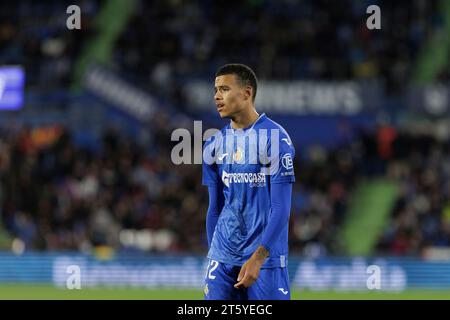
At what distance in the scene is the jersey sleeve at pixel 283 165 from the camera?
22.9ft

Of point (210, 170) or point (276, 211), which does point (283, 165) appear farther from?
point (210, 170)

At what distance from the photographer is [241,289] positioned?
7168 mm

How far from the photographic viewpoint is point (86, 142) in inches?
922

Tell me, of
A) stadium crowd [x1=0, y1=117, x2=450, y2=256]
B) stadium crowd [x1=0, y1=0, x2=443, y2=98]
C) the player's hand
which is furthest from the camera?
stadium crowd [x1=0, y1=0, x2=443, y2=98]

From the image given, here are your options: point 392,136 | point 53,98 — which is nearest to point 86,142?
point 53,98

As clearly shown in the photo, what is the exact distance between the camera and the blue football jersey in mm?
7020

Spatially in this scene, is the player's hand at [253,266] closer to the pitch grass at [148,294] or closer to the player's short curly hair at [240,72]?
the player's short curly hair at [240,72]

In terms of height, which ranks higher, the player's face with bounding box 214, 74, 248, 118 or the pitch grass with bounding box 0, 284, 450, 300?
the player's face with bounding box 214, 74, 248, 118

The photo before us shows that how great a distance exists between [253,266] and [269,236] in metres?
0.22

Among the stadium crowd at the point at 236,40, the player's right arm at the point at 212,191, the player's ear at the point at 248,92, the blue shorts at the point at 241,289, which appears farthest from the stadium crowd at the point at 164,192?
the player's ear at the point at 248,92

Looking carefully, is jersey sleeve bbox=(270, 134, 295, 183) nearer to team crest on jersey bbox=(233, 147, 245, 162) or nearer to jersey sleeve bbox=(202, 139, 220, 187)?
team crest on jersey bbox=(233, 147, 245, 162)

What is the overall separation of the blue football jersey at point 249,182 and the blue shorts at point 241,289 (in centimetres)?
5

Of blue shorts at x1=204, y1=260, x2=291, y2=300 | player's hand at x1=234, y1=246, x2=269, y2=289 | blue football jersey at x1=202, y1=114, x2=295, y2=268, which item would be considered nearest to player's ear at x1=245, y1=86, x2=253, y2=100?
blue football jersey at x1=202, y1=114, x2=295, y2=268
